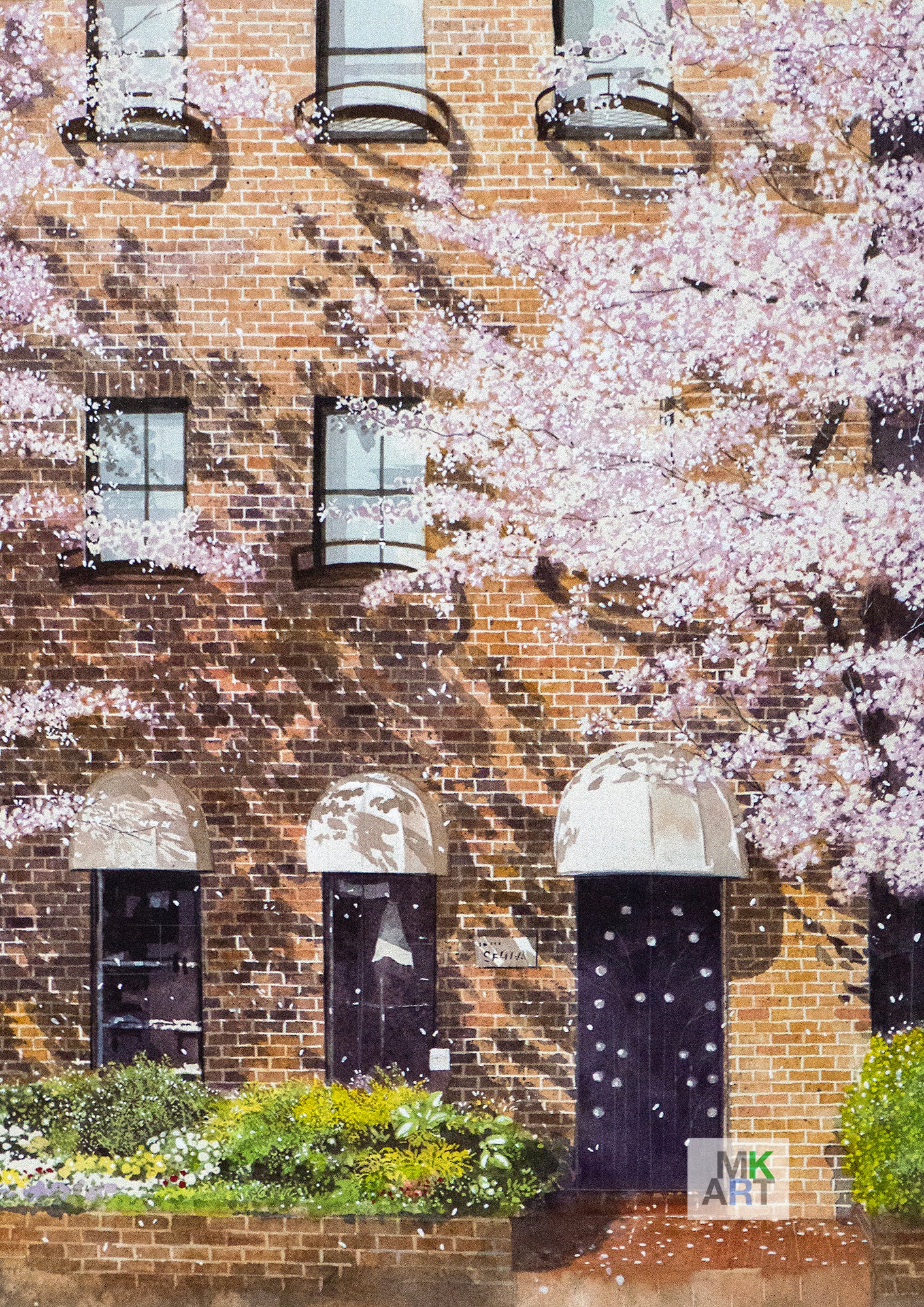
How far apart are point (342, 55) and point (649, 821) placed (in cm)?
664

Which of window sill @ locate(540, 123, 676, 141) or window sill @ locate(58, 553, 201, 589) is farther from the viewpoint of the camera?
window sill @ locate(58, 553, 201, 589)

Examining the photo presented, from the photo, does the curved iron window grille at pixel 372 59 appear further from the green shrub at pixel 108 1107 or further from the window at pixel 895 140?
the green shrub at pixel 108 1107

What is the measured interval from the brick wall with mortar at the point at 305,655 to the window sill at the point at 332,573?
6cm

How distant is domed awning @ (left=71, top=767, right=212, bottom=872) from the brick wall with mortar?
281 mm

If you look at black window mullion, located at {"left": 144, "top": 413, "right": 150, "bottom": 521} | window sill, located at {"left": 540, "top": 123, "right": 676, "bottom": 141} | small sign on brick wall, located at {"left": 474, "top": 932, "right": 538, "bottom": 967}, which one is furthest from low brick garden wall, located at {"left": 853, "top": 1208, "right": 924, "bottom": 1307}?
window sill, located at {"left": 540, "top": 123, "right": 676, "bottom": 141}

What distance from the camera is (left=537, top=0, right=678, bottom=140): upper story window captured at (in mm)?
9641

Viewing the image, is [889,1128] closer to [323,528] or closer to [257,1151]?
[257,1151]

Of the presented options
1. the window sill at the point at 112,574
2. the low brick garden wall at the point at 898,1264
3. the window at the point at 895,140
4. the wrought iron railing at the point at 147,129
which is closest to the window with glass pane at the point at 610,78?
the window at the point at 895,140

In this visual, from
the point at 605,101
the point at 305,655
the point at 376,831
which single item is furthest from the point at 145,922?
the point at 605,101

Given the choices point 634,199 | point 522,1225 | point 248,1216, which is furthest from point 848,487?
point 248,1216

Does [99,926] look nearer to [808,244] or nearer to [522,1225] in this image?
[522,1225]

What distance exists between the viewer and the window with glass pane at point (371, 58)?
32.1 feet

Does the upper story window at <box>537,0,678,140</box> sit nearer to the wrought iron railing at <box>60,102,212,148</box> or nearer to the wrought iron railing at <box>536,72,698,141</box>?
the wrought iron railing at <box>536,72,698,141</box>

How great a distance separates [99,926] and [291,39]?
291 inches
